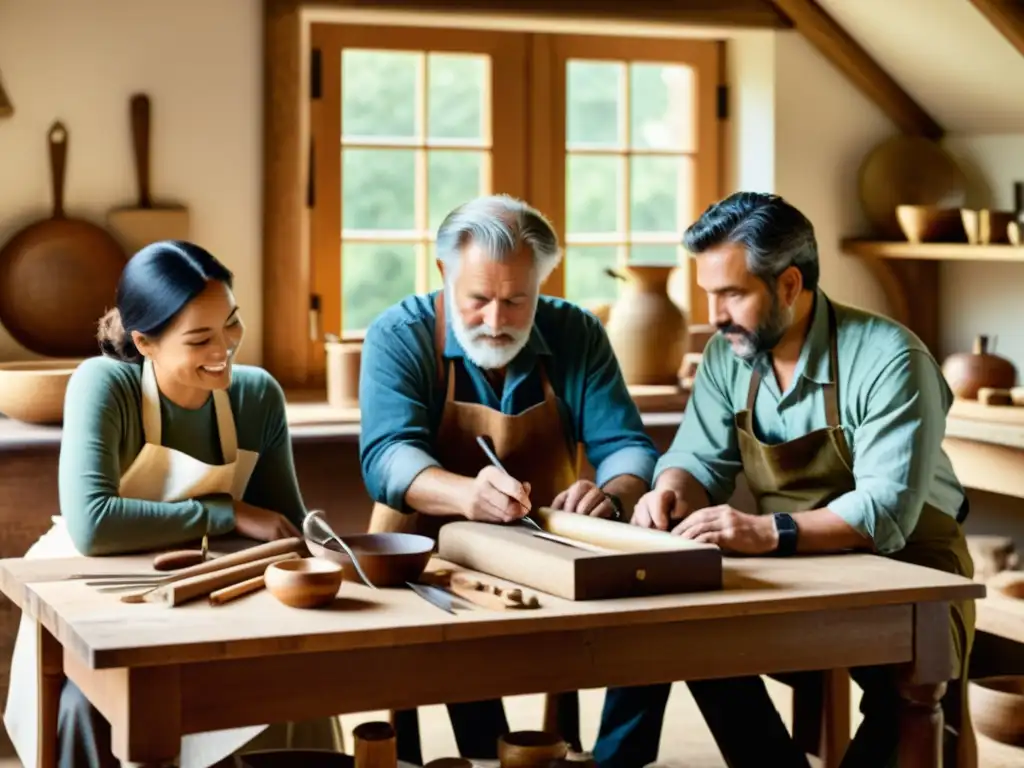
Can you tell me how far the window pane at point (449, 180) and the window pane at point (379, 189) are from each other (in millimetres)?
68

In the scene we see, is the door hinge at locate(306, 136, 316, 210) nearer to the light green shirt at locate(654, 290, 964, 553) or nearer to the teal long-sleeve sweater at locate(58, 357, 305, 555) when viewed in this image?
the teal long-sleeve sweater at locate(58, 357, 305, 555)

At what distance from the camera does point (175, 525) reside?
3.14 metres

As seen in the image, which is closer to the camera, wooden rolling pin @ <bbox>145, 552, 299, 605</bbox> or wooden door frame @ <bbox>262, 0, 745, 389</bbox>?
wooden rolling pin @ <bbox>145, 552, 299, 605</bbox>

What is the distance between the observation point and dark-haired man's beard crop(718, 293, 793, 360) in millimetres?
3307

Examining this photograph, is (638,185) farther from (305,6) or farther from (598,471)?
(598,471)

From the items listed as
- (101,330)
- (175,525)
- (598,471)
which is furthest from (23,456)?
(598,471)

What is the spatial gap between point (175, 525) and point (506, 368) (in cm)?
87

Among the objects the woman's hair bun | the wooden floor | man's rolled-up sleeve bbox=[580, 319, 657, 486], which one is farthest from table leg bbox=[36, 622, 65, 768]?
the wooden floor

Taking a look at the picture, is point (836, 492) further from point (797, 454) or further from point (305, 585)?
point (305, 585)

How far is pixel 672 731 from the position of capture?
4676 millimetres

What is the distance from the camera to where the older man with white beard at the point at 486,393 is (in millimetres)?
3418

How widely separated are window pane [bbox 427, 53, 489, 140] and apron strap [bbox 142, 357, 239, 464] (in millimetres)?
2393

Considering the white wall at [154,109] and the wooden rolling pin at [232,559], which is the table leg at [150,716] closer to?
the wooden rolling pin at [232,559]

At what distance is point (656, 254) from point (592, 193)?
1.18 feet
